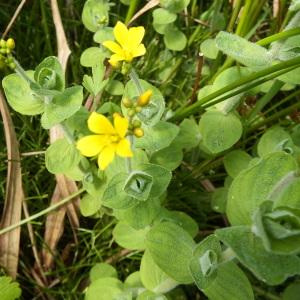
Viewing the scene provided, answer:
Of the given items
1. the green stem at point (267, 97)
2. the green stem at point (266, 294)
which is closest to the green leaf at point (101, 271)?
the green stem at point (266, 294)

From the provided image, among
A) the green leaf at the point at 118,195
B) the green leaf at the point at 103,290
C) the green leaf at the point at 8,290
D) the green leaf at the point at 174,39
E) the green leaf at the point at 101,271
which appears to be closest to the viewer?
the green leaf at the point at 118,195

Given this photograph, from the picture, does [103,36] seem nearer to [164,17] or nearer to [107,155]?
[164,17]

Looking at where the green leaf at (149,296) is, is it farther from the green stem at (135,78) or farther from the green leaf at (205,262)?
the green stem at (135,78)

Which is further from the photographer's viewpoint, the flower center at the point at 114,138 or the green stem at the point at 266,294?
the green stem at the point at 266,294

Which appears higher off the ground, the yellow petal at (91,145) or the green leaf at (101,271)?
the yellow petal at (91,145)

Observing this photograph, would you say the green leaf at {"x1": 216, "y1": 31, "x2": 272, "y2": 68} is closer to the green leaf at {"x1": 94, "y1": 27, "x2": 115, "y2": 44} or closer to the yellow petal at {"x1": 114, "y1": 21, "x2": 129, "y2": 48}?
the yellow petal at {"x1": 114, "y1": 21, "x2": 129, "y2": 48}

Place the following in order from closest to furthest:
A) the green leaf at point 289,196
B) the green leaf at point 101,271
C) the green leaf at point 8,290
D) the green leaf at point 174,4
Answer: the green leaf at point 289,196 < the green leaf at point 8,290 < the green leaf at point 101,271 < the green leaf at point 174,4

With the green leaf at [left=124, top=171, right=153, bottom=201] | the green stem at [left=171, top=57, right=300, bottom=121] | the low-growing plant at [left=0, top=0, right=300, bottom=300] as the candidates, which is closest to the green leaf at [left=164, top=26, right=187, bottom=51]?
the low-growing plant at [left=0, top=0, right=300, bottom=300]
